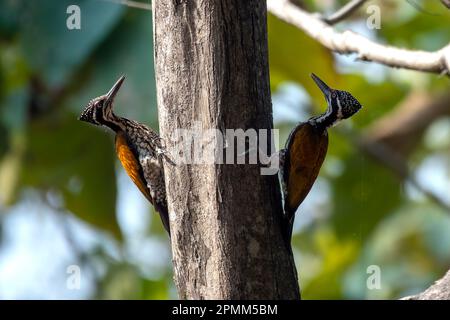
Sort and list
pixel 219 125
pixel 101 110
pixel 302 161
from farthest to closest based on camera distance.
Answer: pixel 101 110, pixel 302 161, pixel 219 125

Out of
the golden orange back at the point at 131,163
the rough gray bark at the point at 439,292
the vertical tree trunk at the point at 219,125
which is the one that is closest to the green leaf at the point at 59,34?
the golden orange back at the point at 131,163

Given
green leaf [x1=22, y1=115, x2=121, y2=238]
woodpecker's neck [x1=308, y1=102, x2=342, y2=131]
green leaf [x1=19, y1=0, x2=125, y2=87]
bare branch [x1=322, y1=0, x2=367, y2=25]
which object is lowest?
woodpecker's neck [x1=308, y1=102, x2=342, y2=131]

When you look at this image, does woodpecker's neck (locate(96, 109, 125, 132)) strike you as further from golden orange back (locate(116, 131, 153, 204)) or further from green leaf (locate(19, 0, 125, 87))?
green leaf (locate(19, 0, 125, 87))

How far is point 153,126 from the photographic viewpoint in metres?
7.84

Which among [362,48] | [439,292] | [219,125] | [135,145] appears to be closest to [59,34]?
[135,145]

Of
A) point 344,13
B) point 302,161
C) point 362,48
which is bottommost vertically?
point 302,161

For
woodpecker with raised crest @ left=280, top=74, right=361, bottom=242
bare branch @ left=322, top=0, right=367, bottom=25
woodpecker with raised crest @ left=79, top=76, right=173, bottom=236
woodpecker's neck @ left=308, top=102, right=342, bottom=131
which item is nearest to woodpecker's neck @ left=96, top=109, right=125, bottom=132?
woodpecker with raised crest @ left=79, top=76, right=173, bottom=236

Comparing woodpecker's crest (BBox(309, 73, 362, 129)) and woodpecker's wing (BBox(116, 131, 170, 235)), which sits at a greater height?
woodpecker's crest (BBox(309, 73, 362, 129))

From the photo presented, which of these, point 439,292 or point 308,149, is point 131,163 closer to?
point 308,149

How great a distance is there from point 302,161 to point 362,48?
59cm

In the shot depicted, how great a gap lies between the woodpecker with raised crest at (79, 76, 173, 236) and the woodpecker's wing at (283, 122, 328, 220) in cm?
58

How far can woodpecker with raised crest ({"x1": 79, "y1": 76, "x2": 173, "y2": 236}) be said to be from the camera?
168 inches

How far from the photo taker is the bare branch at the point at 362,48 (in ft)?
13.2

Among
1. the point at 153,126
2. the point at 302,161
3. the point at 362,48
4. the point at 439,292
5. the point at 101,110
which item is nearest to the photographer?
the point at 439,292
